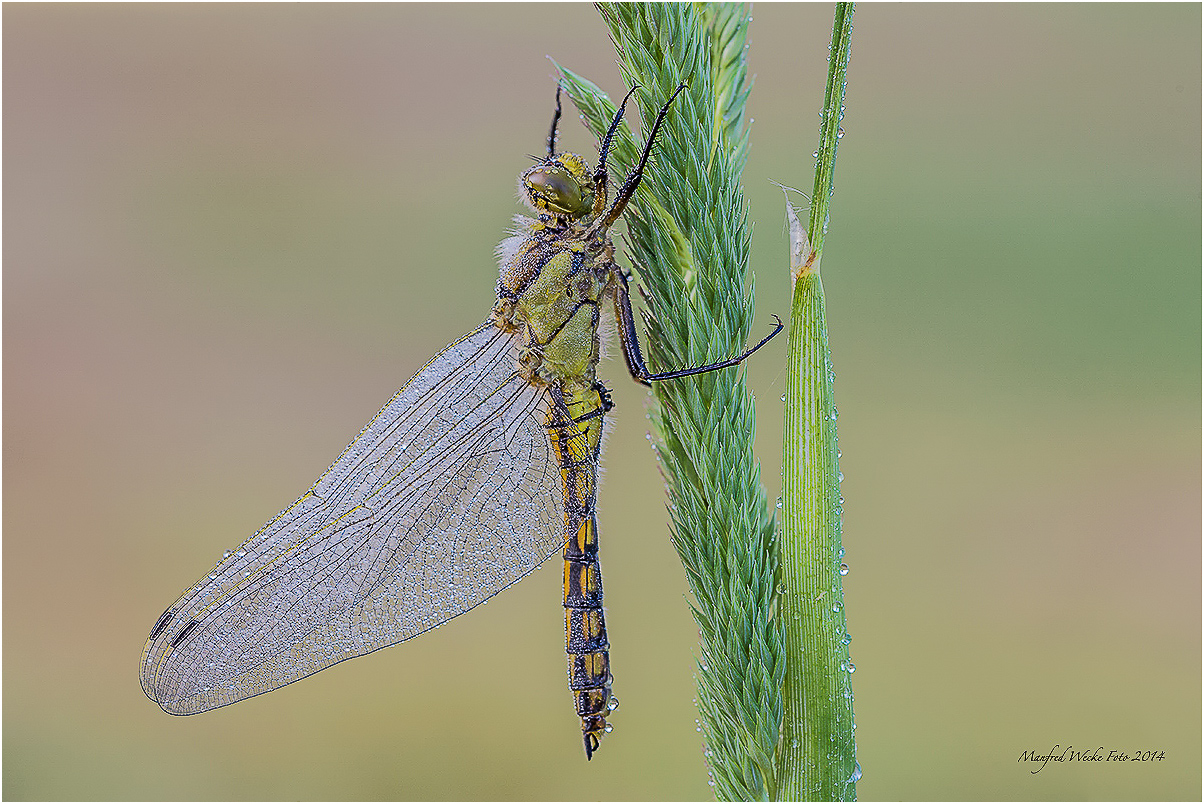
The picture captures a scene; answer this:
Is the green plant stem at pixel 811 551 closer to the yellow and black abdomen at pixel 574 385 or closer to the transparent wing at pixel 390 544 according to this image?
the yellow and black abdomen at pixel 574 385

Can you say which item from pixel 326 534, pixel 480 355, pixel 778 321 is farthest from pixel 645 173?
pixel 326 534

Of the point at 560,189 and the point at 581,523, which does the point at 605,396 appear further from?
the point at 560,189

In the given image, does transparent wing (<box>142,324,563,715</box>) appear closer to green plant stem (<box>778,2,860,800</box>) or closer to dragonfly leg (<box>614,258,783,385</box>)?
dragonfly leg (<box>614,258,783,385</box>)

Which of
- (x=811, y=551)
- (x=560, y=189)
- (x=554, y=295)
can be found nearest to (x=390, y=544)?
(x=554, y=295)

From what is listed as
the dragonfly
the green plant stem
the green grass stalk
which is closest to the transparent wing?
the dragonfly

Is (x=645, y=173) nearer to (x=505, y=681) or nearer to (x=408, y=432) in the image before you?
(x=408, y=432)

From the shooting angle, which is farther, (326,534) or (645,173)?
(326,534)

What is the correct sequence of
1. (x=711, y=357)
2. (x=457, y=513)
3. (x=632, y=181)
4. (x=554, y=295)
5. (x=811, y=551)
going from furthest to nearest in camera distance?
(x=457, y=513), (x=554, y=295), (x=632, y=181), (x=711, y=357), (x=811, y=551)
